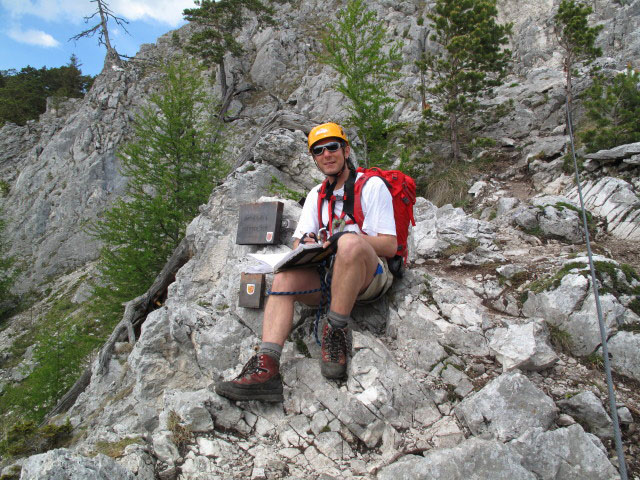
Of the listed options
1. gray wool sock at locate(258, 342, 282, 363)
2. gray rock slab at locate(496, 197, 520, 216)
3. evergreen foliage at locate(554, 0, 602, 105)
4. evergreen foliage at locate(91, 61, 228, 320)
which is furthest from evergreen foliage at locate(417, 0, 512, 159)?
gray wool sock at locate(258, 342, 282, 363)

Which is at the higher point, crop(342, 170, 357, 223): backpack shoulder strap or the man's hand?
crop(342, 170, 357, 223): backpack shoulder strap

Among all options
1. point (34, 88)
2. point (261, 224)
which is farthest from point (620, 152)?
point (34, 88)

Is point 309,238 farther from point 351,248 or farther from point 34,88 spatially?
point 34,88

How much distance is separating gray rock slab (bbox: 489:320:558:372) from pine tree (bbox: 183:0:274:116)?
2737 cm

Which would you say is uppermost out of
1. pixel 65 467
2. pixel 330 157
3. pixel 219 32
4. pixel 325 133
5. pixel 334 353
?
pixel 219 32

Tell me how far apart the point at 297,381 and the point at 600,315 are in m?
2.67

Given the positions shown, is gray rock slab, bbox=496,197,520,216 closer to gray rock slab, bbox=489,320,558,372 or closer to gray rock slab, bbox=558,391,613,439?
gray rock slab, bbox=489,320,558,372

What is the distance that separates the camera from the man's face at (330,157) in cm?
368

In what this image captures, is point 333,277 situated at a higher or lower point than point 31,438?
higher

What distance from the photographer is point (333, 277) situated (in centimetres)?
315

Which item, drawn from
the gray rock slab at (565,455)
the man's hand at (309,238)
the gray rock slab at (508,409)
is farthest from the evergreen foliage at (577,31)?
the gray rock slab at (565,455)

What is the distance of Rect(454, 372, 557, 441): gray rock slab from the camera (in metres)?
2.58

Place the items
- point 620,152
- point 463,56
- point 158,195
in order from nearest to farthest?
1. point 620,152
2. point 158,195
3. point 463,56

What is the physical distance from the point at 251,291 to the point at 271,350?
119cm
